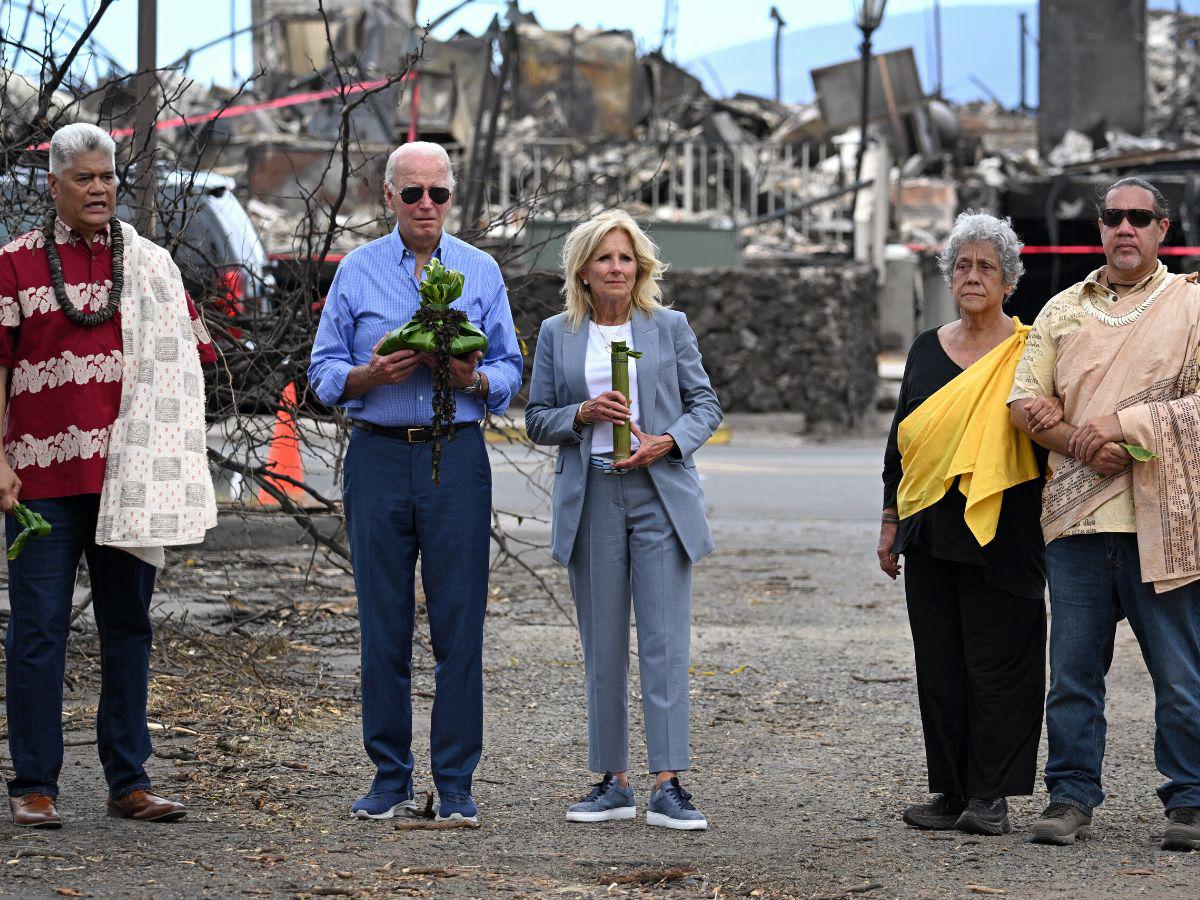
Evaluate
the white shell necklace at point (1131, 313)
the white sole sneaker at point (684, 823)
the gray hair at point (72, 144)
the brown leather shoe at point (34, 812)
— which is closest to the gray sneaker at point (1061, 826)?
the white sole sneaker at point (684, 823)

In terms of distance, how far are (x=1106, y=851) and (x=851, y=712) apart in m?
2.08

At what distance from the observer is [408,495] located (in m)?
5.15

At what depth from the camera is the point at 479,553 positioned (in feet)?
17.1

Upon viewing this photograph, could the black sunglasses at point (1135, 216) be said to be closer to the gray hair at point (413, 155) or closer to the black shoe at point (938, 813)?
the black shoe at point (938, 813)

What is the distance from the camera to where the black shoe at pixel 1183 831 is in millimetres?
4863

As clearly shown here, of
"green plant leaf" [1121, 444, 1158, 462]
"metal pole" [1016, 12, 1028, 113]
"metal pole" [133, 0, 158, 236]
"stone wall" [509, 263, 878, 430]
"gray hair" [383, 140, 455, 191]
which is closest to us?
"green plant leaf" [1121, 444, 1158, 462]

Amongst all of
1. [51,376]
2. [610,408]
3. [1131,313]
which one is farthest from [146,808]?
[1131,313]

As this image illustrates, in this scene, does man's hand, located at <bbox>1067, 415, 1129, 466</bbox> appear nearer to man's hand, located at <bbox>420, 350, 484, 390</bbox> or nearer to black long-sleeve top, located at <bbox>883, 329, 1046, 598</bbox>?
black long-sleeve top, located at <bbox>883, 329, 1046, 598</bbox>

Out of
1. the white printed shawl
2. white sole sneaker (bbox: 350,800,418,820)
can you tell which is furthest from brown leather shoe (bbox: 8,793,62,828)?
white sole sneaker (bbox: 350,800,418,820)

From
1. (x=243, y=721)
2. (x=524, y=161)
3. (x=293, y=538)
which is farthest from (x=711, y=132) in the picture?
(x=243, y=721)

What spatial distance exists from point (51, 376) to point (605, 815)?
6.81 feet

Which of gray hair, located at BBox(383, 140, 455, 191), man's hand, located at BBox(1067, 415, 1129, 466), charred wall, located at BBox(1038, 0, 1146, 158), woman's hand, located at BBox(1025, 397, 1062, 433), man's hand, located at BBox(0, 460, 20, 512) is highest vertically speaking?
charred wall, located at BBox(1038, 0, 1146, 158)

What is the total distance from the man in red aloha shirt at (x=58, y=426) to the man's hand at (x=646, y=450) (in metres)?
1.45

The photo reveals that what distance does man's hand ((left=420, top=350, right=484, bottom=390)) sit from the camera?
5016mm
